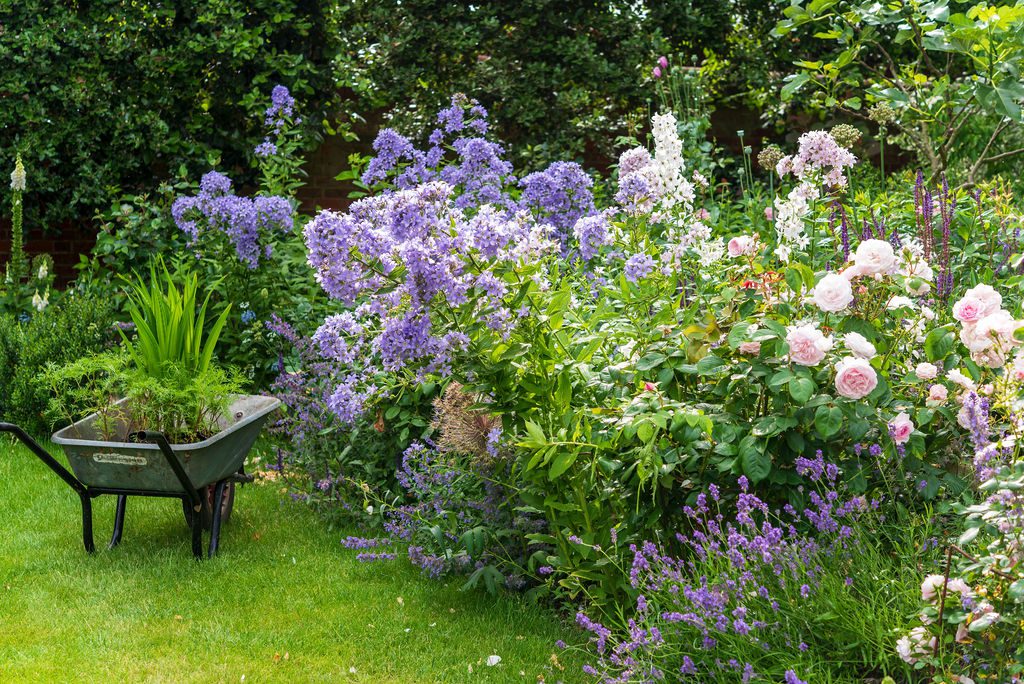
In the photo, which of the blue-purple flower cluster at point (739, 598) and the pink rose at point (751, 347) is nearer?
the blue-purple flower cluster at point (739, 598)

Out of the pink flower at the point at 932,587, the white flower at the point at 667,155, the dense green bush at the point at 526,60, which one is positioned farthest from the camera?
the dense green bush at the point at 526,60

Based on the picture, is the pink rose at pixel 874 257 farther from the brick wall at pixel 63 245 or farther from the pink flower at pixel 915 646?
the brick wall at pixel 63 245

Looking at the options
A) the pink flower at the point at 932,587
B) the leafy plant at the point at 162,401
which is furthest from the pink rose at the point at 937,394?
the leafy plant at the point at 162,401

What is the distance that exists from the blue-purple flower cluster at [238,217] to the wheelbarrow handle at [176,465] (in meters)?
1.85

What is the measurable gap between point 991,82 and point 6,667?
3718mm

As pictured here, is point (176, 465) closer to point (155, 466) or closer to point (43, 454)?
point (155, 466)

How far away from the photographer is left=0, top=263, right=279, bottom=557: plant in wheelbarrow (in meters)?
3.68

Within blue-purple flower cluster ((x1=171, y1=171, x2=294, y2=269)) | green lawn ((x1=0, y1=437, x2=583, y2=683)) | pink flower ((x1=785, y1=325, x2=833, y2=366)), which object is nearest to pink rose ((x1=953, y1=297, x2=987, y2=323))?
pink flower ((x1=785, y1=325, x2=833, y2=366))

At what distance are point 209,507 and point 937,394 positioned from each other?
9.25 feet

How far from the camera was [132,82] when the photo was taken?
6.86 meters

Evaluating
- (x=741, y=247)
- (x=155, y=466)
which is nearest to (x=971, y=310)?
(x=741, y=247)

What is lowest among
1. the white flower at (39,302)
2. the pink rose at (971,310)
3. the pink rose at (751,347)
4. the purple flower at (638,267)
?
the white flower at (39,302)

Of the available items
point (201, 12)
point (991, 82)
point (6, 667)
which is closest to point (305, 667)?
point (6, 667)

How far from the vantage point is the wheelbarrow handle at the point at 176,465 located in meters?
3.45
